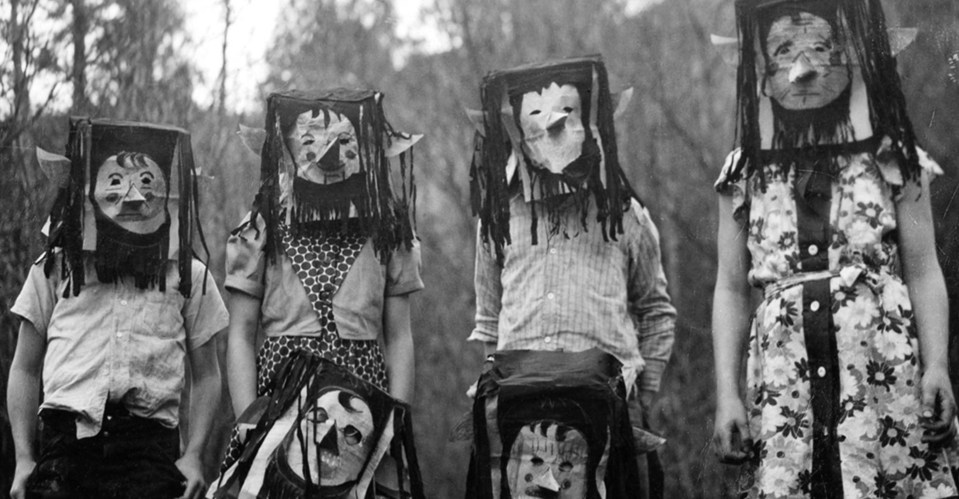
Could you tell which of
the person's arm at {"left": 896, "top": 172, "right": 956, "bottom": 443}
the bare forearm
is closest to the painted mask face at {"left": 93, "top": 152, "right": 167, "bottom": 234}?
the bare forearm

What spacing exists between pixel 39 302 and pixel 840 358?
6.78 feet

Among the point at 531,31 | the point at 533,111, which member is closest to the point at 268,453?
the point at 533,111

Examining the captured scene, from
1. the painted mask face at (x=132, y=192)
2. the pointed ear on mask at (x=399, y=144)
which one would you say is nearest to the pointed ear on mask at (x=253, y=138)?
the painted mask face at (x=132, y=192)

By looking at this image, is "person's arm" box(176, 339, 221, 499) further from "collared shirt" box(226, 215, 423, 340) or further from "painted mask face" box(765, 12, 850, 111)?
"painted mask face" box(765, 12, 850, 111)

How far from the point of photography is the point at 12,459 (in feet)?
14.5

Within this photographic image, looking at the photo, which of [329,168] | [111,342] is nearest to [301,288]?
[329,168]

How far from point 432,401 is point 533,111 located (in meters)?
2.84

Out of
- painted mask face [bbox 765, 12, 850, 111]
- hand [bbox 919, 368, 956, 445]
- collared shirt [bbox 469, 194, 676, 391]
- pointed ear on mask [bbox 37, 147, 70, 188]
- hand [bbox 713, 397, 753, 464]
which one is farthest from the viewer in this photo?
pointed ear on mask [bbox 37, 147, 70, 188]

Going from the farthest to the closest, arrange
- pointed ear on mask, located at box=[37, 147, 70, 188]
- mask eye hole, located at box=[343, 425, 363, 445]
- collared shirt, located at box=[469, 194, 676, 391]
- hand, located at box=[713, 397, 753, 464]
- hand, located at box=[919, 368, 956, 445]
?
pointed ear on mask, located at box=[37, 147, 70, 188], collared shirt, located at box=[469, 194, 676, 391], mask eye hole, located at box=[343, 425, 363, 445], hand, located at box=[713, 397, 753, 464], hand, located at box=[919, 368, 956, 445]

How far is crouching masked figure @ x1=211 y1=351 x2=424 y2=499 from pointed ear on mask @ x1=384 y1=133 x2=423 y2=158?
2.09 ft

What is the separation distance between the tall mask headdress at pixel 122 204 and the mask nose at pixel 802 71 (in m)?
1.64

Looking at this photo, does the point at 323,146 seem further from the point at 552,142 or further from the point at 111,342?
the point at 111,342

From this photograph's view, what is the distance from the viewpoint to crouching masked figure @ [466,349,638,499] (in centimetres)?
260

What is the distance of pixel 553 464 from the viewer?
2.60 metres
